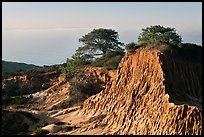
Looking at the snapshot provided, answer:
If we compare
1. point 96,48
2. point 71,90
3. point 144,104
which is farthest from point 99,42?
point 144,104

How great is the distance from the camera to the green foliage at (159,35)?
44344mm

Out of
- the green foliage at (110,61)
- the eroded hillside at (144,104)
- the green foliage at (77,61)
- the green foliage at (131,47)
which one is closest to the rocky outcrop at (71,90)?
the green foliage at (110,61)

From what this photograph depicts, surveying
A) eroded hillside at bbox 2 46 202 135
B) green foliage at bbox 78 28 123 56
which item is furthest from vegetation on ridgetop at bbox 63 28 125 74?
eroded hillside at bbox 2 46 202 135

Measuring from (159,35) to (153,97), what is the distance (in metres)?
20.6

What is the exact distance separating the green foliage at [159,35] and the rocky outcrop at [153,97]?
14501 mm

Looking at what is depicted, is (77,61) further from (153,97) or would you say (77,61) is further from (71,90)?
(153,97)

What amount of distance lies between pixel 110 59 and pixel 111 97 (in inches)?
572

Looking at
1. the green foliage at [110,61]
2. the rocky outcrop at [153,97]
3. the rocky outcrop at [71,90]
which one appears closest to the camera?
the rocky outcrop at [153,97]

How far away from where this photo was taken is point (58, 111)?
34750mm

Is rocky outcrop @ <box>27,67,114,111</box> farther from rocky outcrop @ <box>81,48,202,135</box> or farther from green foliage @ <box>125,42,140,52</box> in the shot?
green foliage @ <box>125,42,140,52</box>

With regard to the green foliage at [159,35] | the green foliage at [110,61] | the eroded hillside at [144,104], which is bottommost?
the eroded hillside at [144,104]

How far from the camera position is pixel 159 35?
45094 millimetres

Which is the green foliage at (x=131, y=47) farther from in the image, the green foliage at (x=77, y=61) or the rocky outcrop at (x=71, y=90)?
the green foliage at (x=77, y=61)

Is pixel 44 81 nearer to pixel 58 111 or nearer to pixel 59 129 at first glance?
pixel 58 111
